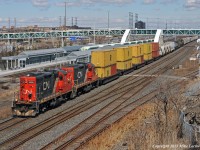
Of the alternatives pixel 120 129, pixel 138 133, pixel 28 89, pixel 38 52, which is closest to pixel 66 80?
pixel 28 89

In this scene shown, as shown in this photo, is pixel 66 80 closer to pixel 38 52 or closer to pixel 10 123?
pixel 10 123

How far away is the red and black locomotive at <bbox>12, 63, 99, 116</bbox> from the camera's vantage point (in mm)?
22062

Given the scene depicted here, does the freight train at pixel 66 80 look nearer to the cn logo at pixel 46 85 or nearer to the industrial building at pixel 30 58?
the cn logo at pixel 46 85

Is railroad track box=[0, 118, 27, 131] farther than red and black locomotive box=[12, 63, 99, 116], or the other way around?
red and black locomotive box=[12, 63, 99, 116]

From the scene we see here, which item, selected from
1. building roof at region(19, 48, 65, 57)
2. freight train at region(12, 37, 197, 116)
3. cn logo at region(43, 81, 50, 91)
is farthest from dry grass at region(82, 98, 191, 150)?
building roof at region(19, 48, 65, 57)

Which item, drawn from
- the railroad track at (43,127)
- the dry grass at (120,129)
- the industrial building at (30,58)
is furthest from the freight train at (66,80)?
the industrial building at (30,58)

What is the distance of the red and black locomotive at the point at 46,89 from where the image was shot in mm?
22062

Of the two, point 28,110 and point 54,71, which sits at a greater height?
point 54,71

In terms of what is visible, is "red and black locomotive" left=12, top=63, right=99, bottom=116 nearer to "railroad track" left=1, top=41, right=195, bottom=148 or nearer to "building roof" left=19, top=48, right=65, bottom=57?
"railroad track" left=1, top=41, right=195, bottom=148

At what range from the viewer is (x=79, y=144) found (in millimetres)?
15922

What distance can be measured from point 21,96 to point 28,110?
1.51 meters

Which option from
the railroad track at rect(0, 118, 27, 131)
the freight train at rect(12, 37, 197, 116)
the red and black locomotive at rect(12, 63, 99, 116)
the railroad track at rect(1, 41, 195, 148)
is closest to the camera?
the railroad track at rect(1, 41, 195, 148)

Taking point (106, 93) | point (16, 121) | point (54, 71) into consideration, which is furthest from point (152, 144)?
point (106, 93)

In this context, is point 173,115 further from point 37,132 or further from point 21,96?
point 21,96
